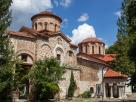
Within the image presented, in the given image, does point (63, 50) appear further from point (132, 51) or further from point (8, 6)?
point (132, 51)

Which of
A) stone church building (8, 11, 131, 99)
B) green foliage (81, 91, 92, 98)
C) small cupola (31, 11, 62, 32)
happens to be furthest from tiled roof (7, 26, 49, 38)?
green foliage (81, 91, 92, 98)

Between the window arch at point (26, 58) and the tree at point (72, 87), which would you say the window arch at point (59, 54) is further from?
the window arch at point (26, 58)

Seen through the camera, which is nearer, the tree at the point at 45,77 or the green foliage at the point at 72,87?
the tree at the point at 45,77

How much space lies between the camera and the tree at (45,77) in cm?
2627

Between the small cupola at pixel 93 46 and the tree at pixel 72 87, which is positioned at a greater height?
the small cupola at pixel 93 46

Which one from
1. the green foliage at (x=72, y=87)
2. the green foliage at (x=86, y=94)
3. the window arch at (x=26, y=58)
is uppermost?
the window arch at (x=26, y=58)

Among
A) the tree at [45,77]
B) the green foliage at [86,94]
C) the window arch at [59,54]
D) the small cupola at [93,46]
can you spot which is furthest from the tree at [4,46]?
the small cupola at [93,46]

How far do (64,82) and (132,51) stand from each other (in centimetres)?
1363

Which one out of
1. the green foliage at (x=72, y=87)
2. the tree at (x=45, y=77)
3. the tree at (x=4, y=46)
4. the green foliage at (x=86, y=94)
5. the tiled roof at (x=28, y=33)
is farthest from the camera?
the green foliage at (x=86, y=94)

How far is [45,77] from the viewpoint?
86.3 feet

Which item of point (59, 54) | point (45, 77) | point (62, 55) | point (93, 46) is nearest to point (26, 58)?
point (45, 77)

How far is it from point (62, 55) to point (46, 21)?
552 cm

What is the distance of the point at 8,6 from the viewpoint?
73.9ft

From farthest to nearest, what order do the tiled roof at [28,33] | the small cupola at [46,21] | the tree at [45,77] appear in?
the small cupola at [46,21]
the tiled roof at [28,33]
the tree at [45,77]
